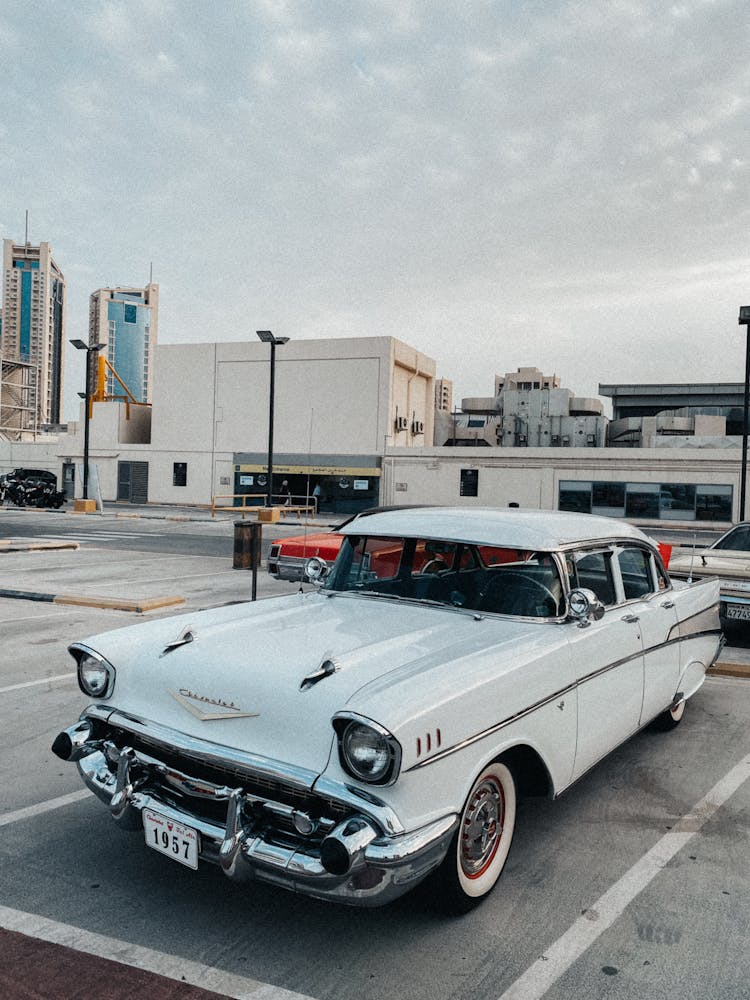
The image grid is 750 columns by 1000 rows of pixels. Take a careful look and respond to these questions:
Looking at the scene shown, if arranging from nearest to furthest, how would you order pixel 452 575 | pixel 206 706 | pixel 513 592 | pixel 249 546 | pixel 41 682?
1. pixel 206 706
2. pixel 513 592
3. pixel 452 575
4. pixel 41 682
5. pixel 249 546

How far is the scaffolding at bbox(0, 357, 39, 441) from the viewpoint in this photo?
95.5 metres

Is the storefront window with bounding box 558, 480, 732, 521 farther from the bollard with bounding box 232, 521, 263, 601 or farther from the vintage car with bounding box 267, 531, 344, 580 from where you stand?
the bollard with bounding box 232, 521, 263, 601

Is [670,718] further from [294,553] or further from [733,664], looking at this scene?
[294,553]

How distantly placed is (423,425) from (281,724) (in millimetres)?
42125

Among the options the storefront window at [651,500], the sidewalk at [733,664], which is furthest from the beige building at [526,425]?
the sidewalk at [733,664]

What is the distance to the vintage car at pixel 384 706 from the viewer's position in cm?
289

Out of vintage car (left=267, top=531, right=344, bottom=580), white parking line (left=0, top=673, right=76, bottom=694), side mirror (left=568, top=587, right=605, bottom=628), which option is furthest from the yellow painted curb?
side mirror (left=568, top=587, right=605, bottom=628)

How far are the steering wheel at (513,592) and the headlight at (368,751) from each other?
1444 millimetres

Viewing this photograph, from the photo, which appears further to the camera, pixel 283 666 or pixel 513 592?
pixel 513 592

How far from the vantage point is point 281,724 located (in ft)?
10.1

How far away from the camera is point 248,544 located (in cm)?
1009

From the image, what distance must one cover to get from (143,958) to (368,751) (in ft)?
3.85

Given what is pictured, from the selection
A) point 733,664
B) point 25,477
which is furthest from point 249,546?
point 25,477

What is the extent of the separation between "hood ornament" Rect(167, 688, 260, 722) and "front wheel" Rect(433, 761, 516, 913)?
981 mm
